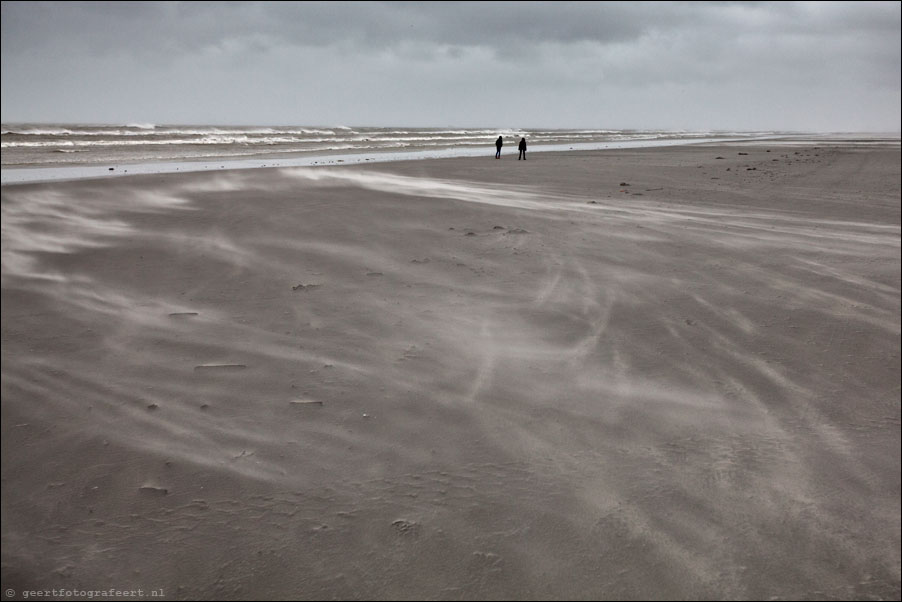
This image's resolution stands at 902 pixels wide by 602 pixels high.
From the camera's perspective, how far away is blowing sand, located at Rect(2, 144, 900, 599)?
2.00 m

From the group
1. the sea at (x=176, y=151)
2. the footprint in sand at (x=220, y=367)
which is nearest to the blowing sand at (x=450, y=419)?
the footprint in sand at (x=220, y=367)

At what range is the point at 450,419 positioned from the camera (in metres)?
2.91

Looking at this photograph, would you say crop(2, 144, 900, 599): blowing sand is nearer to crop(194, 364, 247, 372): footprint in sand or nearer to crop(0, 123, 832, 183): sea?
crop(194, 364, 247, 372): footprint in sand

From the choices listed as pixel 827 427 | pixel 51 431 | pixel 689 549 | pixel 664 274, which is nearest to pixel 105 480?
pixel 51 431

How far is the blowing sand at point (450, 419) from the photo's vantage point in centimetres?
200

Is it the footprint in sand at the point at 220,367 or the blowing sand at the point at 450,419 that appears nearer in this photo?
the blowing sand at the point at 450,419

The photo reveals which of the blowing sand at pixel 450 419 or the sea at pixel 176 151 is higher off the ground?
the sea at pixel 176 151

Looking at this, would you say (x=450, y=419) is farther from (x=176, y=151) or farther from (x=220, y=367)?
(x=176, y=151)

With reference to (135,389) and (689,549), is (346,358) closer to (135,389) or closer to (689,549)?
(135,389)

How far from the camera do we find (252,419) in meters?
2.92

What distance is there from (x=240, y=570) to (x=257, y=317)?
251cm

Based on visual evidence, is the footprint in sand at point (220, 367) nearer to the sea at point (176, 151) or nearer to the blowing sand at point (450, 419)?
the blowing sand at point (450, 419)

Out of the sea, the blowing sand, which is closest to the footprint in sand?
the blowing sand

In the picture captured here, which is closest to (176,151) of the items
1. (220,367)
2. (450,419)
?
(220,367)
